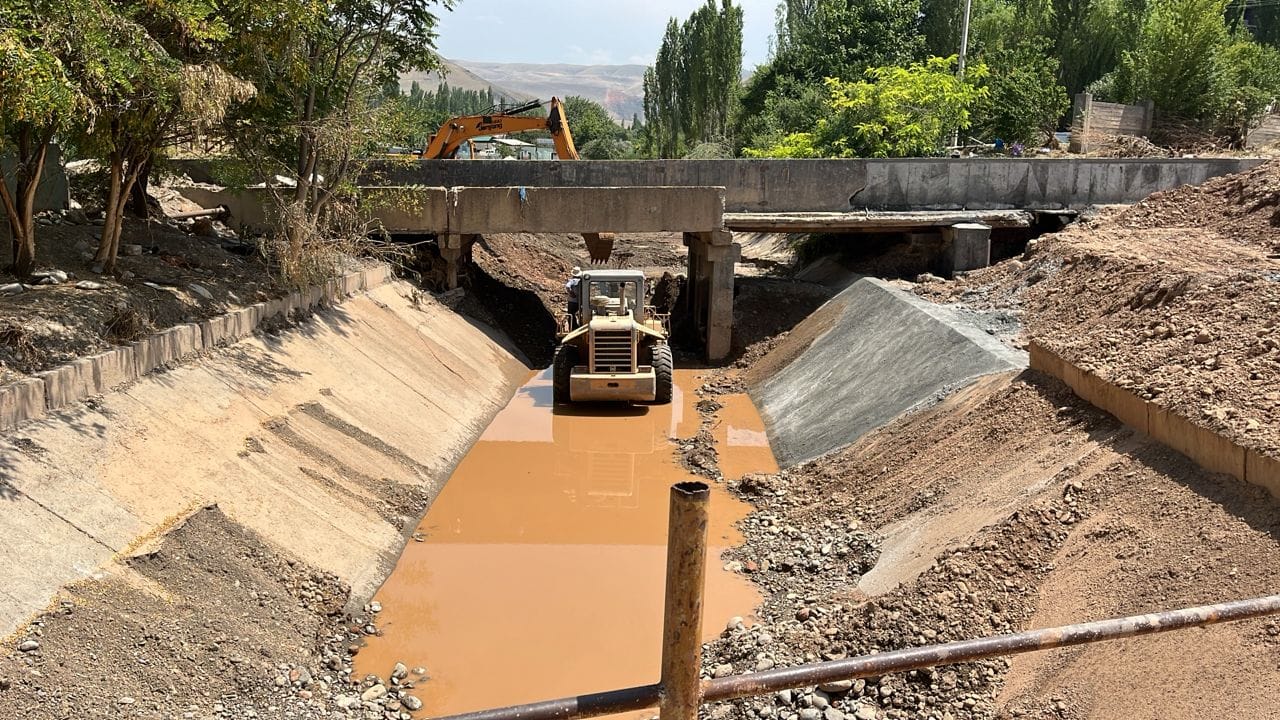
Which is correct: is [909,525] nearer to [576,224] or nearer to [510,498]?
[510,498]

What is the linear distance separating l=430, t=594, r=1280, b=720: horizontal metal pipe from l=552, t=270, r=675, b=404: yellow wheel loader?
1701 centimetres

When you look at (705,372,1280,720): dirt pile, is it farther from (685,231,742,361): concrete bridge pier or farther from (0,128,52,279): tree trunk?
(685,231,742,361): concrete bridge pier

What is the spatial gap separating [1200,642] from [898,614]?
9.37ft

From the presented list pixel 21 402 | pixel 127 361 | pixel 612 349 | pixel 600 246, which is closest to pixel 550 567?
pixel 127 361

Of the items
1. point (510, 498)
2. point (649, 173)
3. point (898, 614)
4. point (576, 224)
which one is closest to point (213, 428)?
point (510, 498)

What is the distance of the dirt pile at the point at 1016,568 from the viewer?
7.94 m

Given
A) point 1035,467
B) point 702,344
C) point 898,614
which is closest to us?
point 898,614

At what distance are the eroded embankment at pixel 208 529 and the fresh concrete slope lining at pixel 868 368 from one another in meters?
6.85

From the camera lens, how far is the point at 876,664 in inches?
149

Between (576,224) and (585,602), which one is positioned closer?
(585,602)

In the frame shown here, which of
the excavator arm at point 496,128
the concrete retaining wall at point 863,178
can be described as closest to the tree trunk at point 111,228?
the concrete retaining wall at point 863,178

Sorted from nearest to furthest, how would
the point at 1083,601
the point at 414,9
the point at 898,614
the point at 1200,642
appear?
the point at 1200,642 → the point at 1083,601 → the point at 898,614 → the point at 414,9

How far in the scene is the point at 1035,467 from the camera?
39.7ft

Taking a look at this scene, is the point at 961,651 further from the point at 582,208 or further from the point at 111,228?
the point at 582,208
